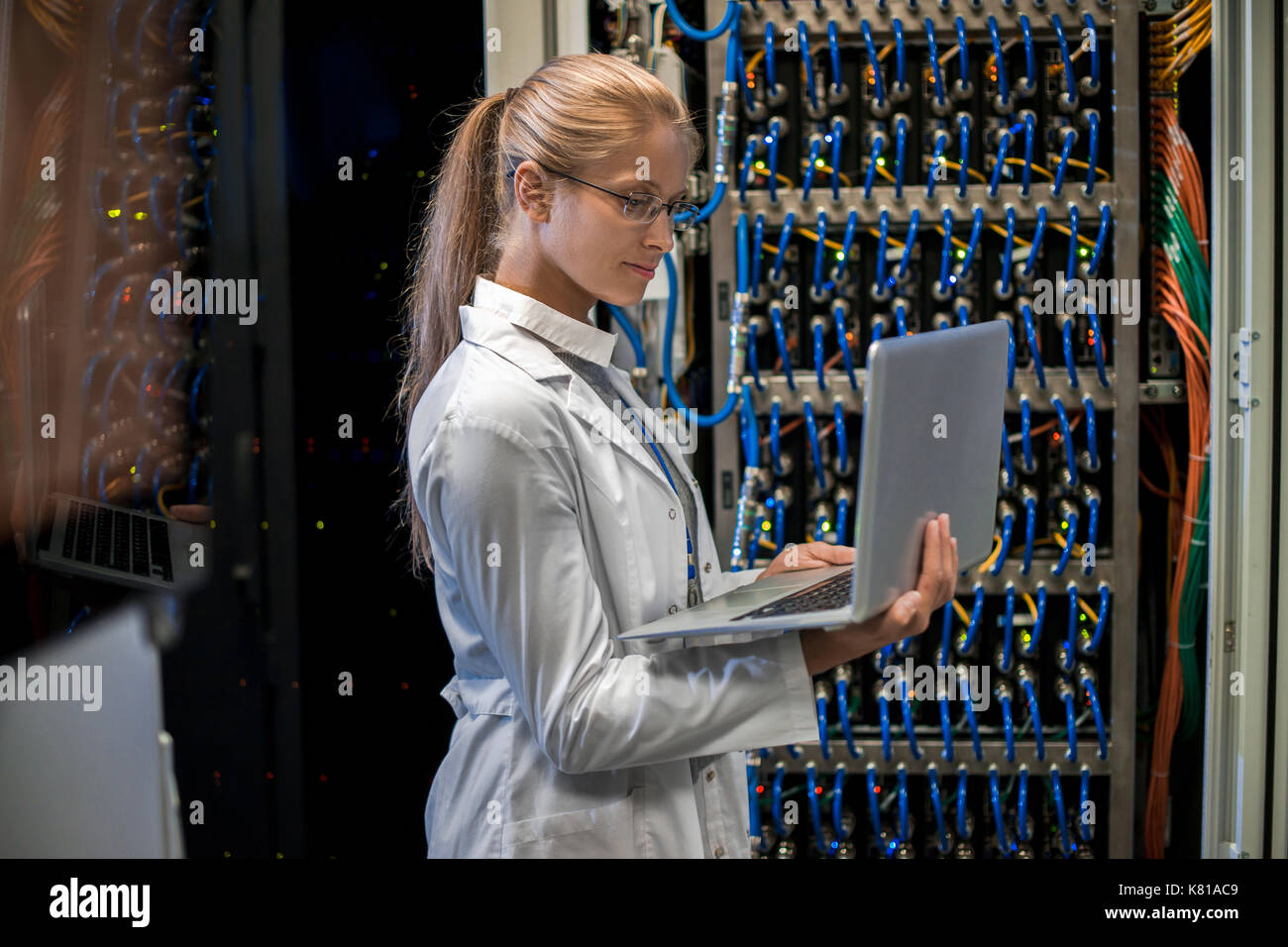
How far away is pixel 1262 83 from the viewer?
2.01 m

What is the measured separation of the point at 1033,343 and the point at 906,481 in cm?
121

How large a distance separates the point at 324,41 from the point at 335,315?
551 mm

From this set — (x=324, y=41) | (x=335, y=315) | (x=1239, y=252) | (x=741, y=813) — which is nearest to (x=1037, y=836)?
(x=741, y=813)

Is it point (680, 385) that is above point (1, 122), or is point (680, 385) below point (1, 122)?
below

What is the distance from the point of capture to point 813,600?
46.5 inches

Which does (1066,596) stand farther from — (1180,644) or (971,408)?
(971,408)

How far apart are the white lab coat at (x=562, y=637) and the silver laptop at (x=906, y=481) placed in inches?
2.8

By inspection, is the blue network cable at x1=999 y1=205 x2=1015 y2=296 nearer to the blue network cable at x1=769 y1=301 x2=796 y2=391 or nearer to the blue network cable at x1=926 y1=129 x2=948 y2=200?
the blue network cable at x1=926 y1=129 x2=948 y2=200

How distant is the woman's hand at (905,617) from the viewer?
44.2 inches

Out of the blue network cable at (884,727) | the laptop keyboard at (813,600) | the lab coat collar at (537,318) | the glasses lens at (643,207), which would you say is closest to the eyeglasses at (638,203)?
the glasses lens at (643,207)

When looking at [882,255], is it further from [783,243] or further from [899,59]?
[899,59]

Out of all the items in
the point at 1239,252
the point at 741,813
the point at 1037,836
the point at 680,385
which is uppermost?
the point at 1239,252

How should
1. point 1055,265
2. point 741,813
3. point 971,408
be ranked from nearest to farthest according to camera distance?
point 971,408 → point 741,813 → point 1055,265

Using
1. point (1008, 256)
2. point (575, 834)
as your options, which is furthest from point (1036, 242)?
point (575, 834)
